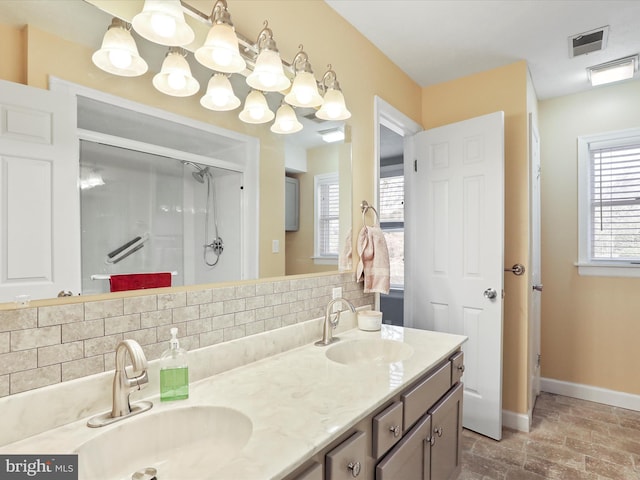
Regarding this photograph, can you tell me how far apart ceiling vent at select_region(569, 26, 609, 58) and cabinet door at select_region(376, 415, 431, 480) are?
233cm

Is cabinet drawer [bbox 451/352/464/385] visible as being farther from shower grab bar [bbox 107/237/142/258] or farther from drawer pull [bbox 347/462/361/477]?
shower grab bar [bbox 107/237/142/258]

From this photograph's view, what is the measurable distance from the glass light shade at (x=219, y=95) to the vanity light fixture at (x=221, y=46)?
0.14ft

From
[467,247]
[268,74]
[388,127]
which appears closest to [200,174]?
[268,74]

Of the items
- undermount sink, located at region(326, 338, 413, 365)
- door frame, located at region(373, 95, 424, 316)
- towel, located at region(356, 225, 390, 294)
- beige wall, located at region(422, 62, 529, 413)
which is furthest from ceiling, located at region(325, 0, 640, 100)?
undermount sink, located at region(326, 338, 413, 365)

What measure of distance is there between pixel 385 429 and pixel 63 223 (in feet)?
3.57

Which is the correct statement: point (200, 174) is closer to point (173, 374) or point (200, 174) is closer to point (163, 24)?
point (163, 24)

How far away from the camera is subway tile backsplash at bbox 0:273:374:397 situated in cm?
85

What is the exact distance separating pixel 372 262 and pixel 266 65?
3.79ft

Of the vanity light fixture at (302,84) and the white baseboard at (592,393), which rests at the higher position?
the vanity light fixture at (302,84)

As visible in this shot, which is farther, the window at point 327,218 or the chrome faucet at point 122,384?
the window at point 327,218

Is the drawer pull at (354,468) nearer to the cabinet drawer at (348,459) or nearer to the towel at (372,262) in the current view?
the cabinet drawer at (348,459)

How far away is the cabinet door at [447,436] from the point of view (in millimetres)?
1451

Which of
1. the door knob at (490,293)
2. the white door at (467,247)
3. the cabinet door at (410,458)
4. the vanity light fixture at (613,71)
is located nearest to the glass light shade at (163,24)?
the cabinet door at (410,458)

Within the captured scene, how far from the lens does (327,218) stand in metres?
1.85
